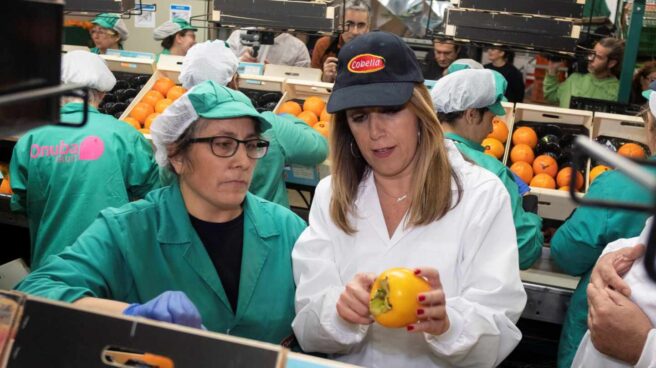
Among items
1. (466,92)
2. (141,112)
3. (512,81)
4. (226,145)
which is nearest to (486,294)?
(226,145)

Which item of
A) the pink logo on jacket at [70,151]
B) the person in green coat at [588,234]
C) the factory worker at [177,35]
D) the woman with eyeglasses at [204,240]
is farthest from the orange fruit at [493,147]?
the factory worker at [177,35]

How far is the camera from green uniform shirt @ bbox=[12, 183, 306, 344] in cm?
222

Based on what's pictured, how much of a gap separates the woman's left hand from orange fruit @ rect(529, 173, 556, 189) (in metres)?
2.86

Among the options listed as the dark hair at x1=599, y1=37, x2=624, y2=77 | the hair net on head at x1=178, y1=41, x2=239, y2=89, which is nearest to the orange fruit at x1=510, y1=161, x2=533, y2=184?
the hair net on head at x1=178, y1=41, x2=239, y2=89

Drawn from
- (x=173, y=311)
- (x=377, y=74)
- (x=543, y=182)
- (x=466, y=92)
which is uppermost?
(x=377, y=74)

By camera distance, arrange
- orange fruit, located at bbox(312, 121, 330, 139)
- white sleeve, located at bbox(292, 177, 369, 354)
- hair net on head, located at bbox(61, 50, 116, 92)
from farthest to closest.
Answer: orange fruit, located at bbox(312, 121, 330, 139), hair net on head, located at bbox(61, 50, 116, 92), white sleeve, located at bbox(292, 177, 369, 354)

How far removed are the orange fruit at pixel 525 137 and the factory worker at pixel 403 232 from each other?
112 inches

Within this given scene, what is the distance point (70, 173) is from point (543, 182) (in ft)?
9.12

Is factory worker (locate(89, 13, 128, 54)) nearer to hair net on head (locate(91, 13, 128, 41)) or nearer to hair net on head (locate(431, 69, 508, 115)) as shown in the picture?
hair net on head (locate(91, 13, 128, 41))

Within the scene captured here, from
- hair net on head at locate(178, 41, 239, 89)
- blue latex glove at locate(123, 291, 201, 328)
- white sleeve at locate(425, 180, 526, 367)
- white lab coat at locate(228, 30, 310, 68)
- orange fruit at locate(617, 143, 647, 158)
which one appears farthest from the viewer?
white lab coat at locate(228, 30, 310, 68)

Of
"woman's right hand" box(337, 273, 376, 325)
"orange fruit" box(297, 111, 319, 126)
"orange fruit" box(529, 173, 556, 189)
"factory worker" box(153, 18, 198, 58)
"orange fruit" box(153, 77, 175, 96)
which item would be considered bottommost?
"orange fruit" box(529, 173, 556, 189)

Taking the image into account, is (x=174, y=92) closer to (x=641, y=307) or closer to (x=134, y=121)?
(x=134, y=121)

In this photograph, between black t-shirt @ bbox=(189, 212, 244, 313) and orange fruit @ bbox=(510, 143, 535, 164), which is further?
orange fruit @ bbox=(510, 143, 535, 164)

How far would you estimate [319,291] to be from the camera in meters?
2.12
